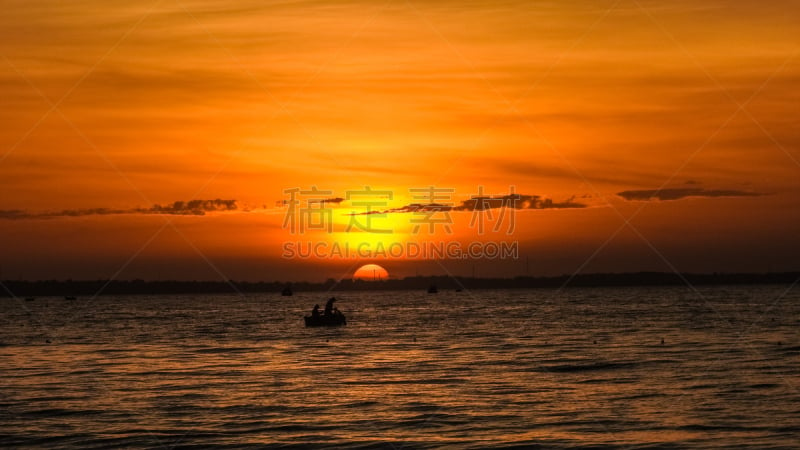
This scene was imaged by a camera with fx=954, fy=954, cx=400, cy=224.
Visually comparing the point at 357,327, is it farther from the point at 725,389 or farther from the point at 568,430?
the point at 568,430

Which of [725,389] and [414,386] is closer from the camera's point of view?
[725,389]

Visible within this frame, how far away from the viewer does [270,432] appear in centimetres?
3134

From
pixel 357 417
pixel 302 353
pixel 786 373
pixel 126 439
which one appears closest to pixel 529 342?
pixel 302 353

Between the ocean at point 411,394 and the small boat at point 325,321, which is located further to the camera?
the small boat at point 325,321

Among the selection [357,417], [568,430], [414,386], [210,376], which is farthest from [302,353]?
[568,430]

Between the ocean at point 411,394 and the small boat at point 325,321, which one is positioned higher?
the small boat at point 325,321

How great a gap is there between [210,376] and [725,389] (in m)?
24.9

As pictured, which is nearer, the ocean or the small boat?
the ocean

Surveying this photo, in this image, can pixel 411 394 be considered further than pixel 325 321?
No

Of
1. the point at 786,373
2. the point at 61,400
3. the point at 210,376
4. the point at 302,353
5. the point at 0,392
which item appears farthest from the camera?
the point at 302,353

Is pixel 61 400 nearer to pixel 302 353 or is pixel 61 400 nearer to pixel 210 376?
pixel 210 376

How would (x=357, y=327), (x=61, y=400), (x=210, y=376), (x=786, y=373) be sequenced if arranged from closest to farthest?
1. (x=61, y=400)
2. (x=786, y=373)
3. (x=210, y=376)
4. (x=357, y=327)

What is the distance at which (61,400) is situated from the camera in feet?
129

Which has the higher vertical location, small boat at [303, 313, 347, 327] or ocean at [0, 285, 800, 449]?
small boat at [303, 313, 347, 327]
